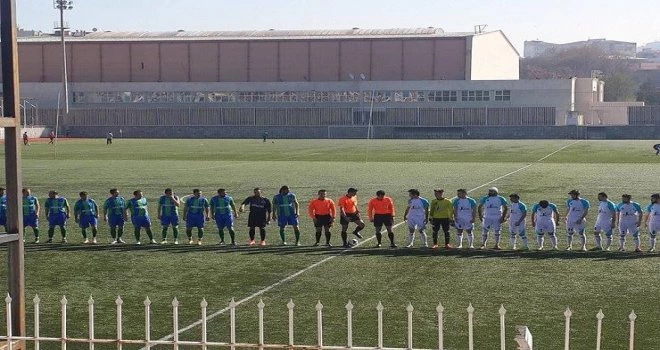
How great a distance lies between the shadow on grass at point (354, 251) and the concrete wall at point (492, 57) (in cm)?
7629

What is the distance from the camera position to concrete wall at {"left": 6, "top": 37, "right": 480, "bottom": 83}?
328 ft

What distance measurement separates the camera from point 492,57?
110m

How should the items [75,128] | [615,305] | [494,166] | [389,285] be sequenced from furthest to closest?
[75,128] < [494,166] < [389,285] < [615,305]

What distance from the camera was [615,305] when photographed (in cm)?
1639

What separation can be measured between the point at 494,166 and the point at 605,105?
63.0 meters

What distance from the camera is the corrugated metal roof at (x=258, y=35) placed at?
102438 mm

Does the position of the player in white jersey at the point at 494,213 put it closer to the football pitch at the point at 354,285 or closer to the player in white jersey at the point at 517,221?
the player in white jersey at the point at 517,221

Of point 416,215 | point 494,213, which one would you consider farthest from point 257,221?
point 494,213

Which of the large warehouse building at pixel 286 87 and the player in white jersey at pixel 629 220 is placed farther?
the large warehouse building at pixel 286 87

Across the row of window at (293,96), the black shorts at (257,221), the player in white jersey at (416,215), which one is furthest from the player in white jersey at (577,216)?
the row of window at (293,96)

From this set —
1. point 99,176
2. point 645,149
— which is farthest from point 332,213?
A: point 645,149

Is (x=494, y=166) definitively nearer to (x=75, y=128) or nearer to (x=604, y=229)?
(x=604, y=229)

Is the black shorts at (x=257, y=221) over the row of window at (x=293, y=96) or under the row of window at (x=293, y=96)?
under

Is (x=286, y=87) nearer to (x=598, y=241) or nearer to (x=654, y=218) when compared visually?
(x=598, y=241)
